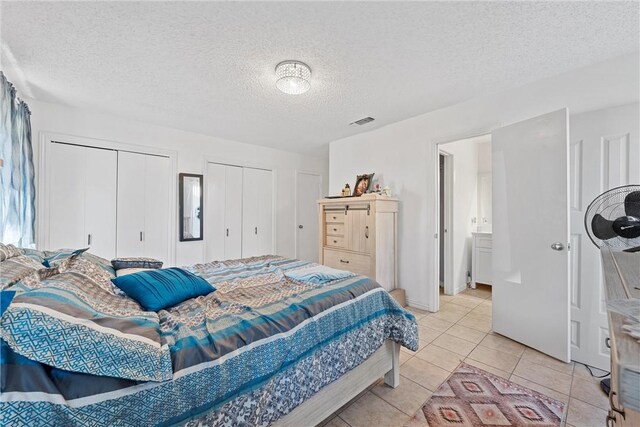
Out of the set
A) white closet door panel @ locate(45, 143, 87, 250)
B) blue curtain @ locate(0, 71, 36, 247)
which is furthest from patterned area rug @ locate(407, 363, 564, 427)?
white closet door panel @ locate(45, 143, 87, 250)

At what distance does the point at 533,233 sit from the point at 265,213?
3.70 meters

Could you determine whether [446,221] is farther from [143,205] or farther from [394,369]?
[143,205]

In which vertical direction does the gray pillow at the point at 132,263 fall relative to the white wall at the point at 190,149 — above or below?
below

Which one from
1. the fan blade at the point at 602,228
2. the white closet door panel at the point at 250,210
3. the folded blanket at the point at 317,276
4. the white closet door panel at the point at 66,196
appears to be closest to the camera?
the fan blade at the point at 602,228

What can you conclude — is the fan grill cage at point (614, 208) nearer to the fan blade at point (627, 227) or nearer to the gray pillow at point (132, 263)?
the fan blade at point (627, 227)

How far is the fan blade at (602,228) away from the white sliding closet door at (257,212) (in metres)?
4.01

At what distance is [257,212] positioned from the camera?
4441 millimetres

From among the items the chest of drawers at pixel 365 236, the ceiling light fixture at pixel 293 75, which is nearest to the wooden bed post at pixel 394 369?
the chest of drawers at pixel 365 236

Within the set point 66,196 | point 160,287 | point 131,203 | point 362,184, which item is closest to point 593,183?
point 362,184

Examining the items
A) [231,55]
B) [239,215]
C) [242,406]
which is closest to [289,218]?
[239,215]

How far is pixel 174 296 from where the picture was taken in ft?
4.47

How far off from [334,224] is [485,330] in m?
2.09

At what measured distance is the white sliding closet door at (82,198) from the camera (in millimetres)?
2768

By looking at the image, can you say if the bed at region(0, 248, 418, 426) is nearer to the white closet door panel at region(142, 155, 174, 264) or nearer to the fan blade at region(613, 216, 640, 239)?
the fan blade at region(613, 216, 640, 239)
